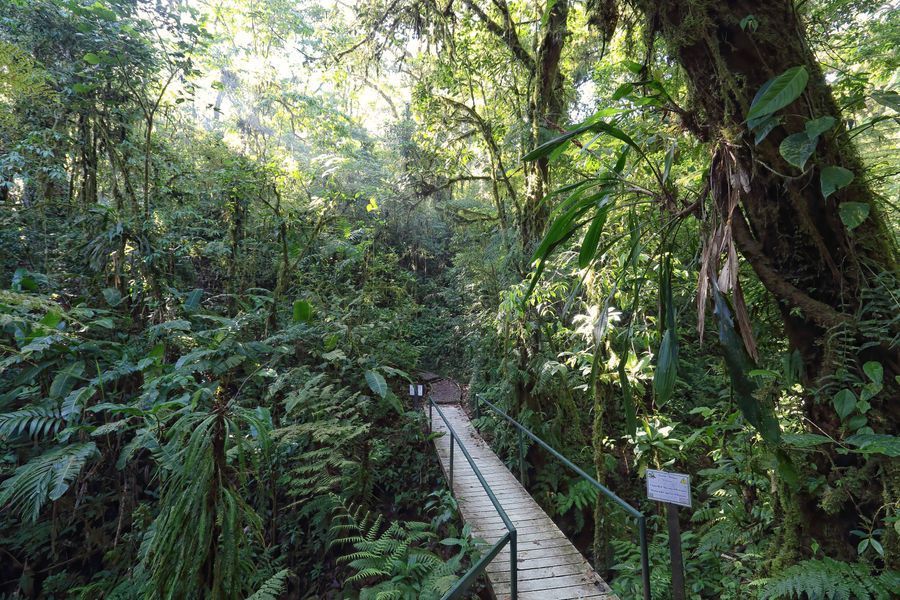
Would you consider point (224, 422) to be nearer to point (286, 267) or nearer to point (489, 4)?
point (286, 267)

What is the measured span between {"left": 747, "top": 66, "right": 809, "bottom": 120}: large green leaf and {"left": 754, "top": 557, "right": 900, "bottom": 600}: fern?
141cm

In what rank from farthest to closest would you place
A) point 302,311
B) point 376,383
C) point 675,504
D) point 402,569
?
1. point 302,311
2. point 376,383
3. point 402,569
4. point 675,504

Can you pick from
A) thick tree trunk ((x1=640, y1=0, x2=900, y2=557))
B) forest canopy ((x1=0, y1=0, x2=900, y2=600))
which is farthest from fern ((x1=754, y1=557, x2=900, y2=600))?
thick tree trunk ((x1=640, y1=0, x2=900, y2=557))

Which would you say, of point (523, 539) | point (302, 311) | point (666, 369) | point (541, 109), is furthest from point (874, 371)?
point (302, 311)

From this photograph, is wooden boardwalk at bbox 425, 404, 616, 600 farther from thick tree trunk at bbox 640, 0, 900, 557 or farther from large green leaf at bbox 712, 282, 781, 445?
large green leaf at bbox 712, 282, 781, 445

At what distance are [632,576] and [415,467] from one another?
3041mm

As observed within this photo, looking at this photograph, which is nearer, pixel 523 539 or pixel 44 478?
pixel 44 478

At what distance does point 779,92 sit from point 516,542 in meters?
2.73

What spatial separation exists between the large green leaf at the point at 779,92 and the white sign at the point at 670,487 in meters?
1.75

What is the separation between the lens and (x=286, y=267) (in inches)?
242

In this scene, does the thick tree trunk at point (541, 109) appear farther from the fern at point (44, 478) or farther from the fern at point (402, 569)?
the fern at point (44, 478)

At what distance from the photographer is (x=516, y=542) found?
8.84 ft

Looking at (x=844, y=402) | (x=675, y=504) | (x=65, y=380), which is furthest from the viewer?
(x=65, y=380)

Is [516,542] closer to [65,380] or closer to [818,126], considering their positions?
[818,126]
